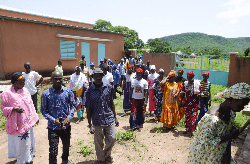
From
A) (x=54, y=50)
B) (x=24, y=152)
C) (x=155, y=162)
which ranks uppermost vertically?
(x=54, y=50)

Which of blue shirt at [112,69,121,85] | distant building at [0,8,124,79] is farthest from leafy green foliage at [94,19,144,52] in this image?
blue shirt at [112,69,121,85]

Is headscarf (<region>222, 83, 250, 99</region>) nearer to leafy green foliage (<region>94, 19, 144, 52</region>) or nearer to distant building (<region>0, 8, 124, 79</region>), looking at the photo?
distant building (<region>0, 8, 124, 79</region>)

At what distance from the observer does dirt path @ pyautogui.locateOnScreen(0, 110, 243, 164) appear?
155 inches

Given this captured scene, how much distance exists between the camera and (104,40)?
15570 millimetres

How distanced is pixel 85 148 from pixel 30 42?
888 centimetres

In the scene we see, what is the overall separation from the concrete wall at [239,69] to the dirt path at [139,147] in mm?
7083

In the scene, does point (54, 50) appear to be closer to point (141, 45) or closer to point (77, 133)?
point (77, 133)

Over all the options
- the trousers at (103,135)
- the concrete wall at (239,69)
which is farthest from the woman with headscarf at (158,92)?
the concrete wall at (239,69)

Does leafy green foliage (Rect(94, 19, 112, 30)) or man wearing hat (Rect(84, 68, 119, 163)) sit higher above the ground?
leafy green foliage (Rect(94, 19, 112, 30))

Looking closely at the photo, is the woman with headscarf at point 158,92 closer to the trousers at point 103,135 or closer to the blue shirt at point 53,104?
the trousers at point 103,135

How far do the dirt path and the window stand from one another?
7825 millimetres

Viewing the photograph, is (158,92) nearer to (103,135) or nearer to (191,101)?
(191,101)

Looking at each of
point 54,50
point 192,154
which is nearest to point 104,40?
point 54,50

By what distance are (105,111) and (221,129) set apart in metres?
1.94
